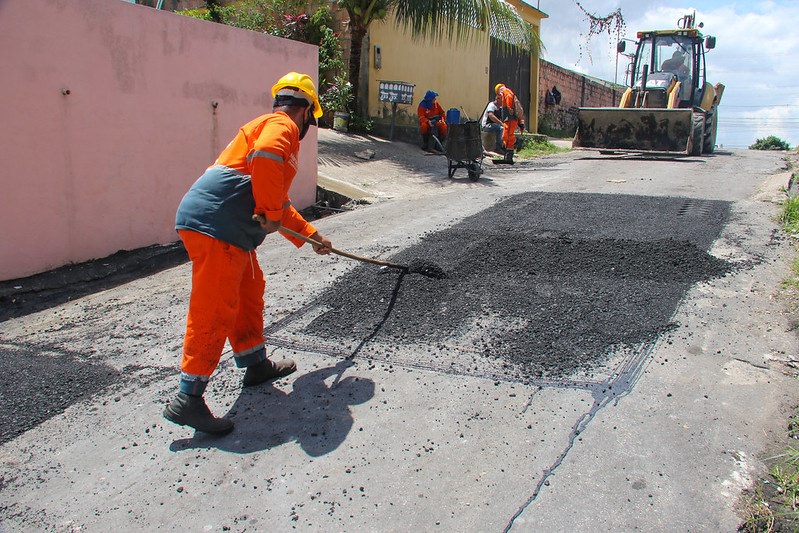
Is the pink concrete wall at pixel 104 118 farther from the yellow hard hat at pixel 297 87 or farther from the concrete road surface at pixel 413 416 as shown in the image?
the yellow hard hat at pixel 297 87

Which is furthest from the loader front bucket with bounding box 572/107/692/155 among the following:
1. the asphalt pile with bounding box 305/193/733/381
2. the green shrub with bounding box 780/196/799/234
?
the asphalt pile with bounding box 305/193/733/381

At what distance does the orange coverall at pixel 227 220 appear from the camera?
3252mm

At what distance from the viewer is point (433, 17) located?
1237cm

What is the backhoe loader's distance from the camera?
13339 millimetres

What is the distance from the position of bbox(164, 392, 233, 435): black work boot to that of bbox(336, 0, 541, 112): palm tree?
10563mm

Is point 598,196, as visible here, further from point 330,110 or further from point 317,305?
point 330,110

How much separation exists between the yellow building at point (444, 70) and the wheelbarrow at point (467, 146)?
172 cm

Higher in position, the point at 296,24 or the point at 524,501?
the point at 296,24

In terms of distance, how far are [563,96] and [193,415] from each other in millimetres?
24010

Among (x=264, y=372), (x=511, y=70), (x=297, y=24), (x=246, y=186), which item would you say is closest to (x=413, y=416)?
(x=264, y=372)

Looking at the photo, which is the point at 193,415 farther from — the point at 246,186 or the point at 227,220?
the point at 246,186

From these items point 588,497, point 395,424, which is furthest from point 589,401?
point 395,424

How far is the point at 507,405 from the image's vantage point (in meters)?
3.38

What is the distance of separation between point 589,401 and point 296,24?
498 inches
